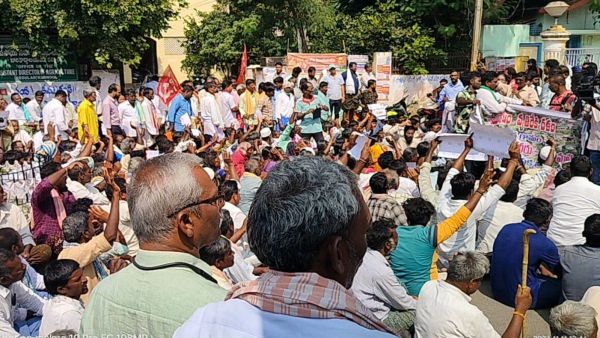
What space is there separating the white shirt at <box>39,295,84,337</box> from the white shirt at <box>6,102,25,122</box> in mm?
9520

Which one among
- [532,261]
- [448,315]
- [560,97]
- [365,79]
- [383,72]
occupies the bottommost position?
[532,261]

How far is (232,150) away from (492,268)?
4580 mm

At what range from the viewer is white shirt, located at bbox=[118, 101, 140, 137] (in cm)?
1077

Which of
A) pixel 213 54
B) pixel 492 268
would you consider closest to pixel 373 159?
pixel 492 268

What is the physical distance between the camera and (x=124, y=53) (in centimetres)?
1634

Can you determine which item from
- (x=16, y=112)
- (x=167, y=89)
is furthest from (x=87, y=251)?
(x=167, y=89)

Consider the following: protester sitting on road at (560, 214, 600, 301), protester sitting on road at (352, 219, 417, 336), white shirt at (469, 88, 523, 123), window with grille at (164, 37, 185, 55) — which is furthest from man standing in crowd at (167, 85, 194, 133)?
window with grille at (164, 37, 185, 55)

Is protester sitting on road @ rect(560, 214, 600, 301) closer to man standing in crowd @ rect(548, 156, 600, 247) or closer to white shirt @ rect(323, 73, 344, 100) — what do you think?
man standing in crowd @ rect(548, 156, 600, 247)

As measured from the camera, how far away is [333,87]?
13711 millimetres

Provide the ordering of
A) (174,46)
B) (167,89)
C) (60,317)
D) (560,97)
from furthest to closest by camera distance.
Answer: (174,46), (167,89), (560,97), (60,317)

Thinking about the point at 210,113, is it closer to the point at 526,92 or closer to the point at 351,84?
the point at 351,84

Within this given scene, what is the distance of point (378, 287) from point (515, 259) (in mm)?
1483

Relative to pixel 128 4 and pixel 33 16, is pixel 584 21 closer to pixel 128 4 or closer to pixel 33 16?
pixel 128 4

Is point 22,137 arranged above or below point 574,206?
above
